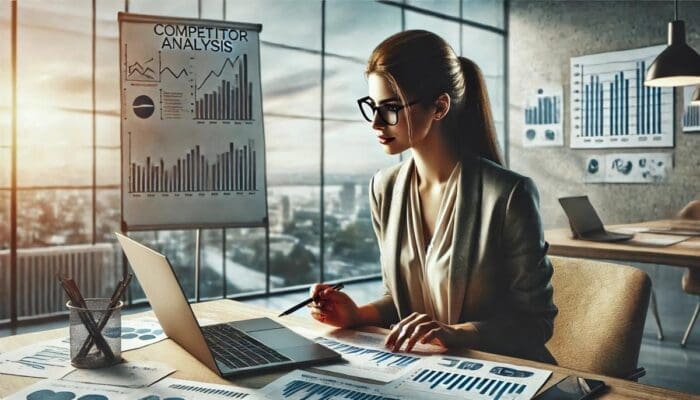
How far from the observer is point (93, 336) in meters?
1.14

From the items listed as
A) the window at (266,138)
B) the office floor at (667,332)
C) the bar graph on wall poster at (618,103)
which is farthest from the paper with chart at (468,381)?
the bar graph on wall poster at (618,103)

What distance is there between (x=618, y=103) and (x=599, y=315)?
655 centimetres

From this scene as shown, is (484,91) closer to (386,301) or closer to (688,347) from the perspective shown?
(386,301)

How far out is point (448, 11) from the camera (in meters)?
8.01

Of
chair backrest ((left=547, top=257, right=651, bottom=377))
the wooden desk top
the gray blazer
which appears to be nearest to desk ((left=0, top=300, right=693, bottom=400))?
the gray blazer

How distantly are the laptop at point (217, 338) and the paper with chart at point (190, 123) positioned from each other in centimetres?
158

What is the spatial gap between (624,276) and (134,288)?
4900 millimetres

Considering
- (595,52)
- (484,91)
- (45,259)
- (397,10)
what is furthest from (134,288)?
(595,52)

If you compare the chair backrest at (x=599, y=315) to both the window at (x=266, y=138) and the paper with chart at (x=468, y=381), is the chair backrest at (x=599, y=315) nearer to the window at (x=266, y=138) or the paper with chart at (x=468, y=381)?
the paper with chart at (x=468, y=381)

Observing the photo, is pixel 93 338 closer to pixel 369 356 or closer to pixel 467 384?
pixel 369 356

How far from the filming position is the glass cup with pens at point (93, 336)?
1144 mm

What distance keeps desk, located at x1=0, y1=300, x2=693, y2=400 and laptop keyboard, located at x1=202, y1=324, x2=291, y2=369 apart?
43 mm

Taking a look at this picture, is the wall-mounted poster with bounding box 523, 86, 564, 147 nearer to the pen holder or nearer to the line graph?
the line graph

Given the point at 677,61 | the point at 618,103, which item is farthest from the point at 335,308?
the point at 618,103
